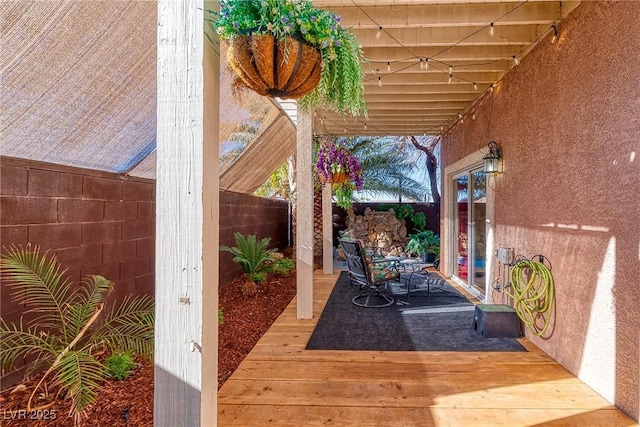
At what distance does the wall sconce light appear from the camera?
400cm

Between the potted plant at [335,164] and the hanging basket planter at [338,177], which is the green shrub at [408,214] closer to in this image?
the potted plant at [335,164]

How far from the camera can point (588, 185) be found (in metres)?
2.51

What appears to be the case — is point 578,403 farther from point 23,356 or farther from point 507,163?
point 23,356

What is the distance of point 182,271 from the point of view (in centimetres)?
123

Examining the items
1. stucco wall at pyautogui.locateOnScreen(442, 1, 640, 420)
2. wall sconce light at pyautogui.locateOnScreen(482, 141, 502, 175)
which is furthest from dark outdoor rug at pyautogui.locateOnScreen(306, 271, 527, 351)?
wall sconce light at pyautogui.locateOnScreen(482, 141, 502, 175)

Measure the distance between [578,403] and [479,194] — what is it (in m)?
3.30

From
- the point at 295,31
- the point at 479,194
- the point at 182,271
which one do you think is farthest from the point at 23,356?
the point at 479,194

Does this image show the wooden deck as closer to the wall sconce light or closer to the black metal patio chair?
the black metal patio chair

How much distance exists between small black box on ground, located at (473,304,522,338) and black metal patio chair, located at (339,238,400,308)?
4.39ft

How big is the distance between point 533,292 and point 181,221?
10.8 ft

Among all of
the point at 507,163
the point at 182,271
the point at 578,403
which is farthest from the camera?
the point at 507,163

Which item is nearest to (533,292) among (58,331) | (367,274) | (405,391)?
(405,391)

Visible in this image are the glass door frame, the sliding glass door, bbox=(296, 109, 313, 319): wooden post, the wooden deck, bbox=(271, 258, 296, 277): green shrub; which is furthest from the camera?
bbox=(271, 258, 296, 277): green shrub

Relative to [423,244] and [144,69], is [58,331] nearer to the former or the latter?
[144,69]
